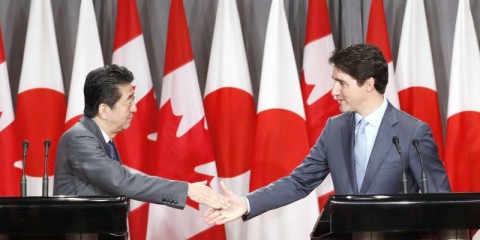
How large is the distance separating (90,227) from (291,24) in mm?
3328

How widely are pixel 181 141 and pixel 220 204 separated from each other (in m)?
1.50

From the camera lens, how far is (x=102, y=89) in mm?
3994

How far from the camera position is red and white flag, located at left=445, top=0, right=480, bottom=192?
5324 millimetres

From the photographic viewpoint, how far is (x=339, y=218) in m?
2.85

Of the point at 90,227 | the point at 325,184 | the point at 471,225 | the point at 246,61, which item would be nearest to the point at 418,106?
the point at 325,184

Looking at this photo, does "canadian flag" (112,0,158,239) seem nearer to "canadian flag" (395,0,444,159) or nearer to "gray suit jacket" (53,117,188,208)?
"gray suit jacket" (53,117,188,208)

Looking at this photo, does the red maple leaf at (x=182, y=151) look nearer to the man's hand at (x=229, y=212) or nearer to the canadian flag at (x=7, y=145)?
the canadian flag at (x=7, y=145)

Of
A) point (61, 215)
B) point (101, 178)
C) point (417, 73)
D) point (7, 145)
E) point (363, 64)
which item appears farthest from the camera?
point (417, 73)

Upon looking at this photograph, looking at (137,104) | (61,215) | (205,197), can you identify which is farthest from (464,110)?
(61,215)

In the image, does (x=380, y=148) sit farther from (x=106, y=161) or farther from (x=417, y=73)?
(x=417, y=73)

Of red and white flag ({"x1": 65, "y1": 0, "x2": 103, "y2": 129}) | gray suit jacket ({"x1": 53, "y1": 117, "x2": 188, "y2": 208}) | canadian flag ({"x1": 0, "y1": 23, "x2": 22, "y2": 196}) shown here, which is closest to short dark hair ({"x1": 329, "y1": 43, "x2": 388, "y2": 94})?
gray suit jacket ({"x1": 53, "y1": 117, "x2": 188, "y2": 208})

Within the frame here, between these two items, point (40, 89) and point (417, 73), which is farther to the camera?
point (417, 73)

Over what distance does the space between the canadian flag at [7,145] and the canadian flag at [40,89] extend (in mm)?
51

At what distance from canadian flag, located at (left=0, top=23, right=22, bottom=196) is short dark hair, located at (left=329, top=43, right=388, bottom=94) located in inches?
94.3
